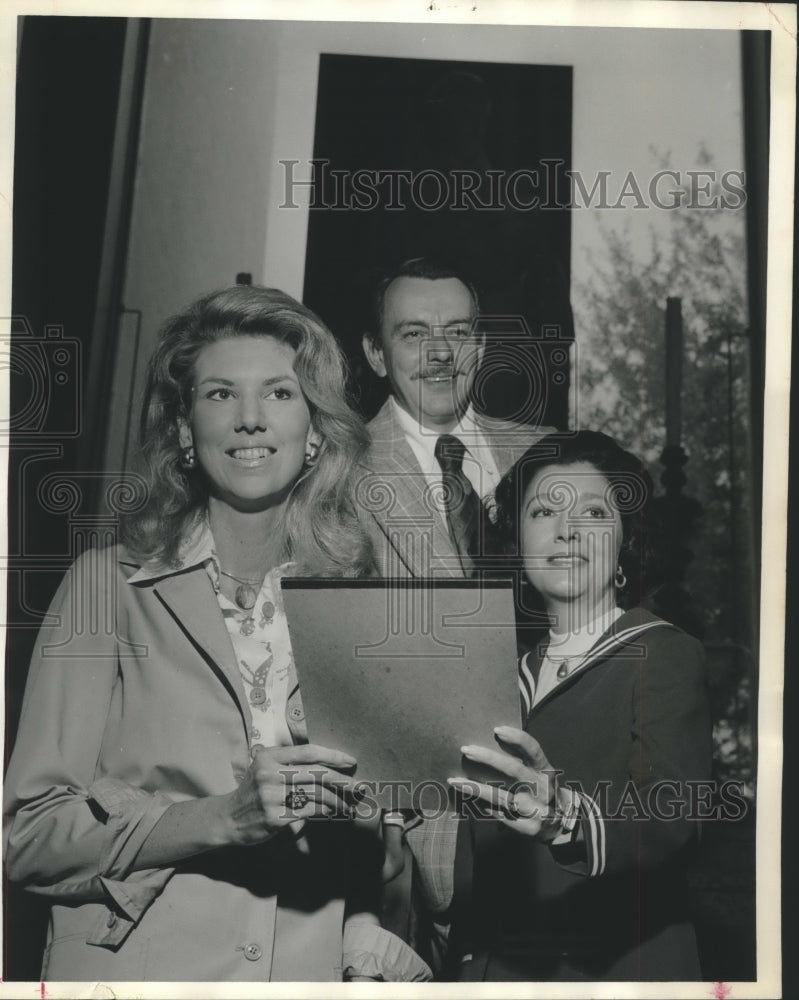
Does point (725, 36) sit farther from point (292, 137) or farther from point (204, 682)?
point (204, 682)

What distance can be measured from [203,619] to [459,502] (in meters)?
0.64

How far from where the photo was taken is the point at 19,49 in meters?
2.82

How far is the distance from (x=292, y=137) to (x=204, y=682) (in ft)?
4.19

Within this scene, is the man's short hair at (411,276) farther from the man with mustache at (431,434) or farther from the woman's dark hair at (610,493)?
the woman's dark hair at (610,493)

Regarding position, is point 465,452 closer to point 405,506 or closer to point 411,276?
point 405,506

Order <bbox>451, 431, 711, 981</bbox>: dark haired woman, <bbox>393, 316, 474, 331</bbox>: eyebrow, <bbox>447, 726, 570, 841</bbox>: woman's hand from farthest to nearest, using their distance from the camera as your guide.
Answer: <bbox>393, 316, 474, 331</bbox>: eyebrow
<bbox>451, 431, 711, 981</bbox>: dark haired woman
<bbox>447, 726, 570, 841</bbox>: woman's hand

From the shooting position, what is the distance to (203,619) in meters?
2.68

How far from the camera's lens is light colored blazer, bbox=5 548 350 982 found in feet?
8.64

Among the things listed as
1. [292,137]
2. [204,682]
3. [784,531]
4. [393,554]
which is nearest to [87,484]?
[204,682]

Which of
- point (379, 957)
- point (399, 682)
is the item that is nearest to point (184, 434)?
point (399, 682)

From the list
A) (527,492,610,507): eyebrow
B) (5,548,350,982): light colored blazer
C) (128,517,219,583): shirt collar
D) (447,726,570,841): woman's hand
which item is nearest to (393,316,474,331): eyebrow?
(527,492,610,507): eyebrow

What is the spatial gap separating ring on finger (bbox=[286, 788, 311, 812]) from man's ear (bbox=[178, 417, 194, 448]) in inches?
31.9

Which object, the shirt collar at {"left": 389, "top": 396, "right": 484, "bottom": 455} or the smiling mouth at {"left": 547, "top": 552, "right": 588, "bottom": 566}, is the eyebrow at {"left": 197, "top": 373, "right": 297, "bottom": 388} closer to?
the shirt collar at {"left": 389, "top": 396, "right": 484, "bottom": 455}

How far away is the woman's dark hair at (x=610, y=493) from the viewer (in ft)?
8.98
